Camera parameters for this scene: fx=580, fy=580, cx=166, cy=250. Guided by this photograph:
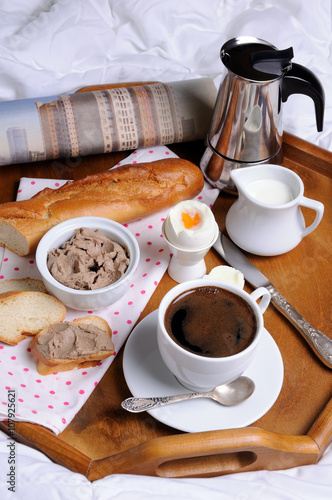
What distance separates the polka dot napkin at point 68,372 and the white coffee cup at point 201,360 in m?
0.21

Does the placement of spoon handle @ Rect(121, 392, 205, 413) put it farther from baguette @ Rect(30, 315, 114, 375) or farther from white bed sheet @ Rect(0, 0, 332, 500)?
white bed sheet @ Rect(0, 0, 332, 500)

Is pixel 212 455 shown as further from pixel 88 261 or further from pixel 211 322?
pixel 88 261

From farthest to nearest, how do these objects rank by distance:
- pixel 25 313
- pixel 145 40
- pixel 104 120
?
pixel 145 40 → pixel 104 120 → pixel 25 313

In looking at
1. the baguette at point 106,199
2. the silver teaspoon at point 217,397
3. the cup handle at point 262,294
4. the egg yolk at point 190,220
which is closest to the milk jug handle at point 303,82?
the baguette at point 106,199

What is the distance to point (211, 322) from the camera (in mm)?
1180

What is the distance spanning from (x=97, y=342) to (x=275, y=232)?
1.73ft

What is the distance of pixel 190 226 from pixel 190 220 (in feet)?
0.05

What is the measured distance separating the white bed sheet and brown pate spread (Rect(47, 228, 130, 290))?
35.8 inches

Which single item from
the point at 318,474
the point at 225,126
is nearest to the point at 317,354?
the point at 318,474

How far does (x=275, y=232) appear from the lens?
1.46 meters

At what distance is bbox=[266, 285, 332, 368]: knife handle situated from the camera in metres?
1.32

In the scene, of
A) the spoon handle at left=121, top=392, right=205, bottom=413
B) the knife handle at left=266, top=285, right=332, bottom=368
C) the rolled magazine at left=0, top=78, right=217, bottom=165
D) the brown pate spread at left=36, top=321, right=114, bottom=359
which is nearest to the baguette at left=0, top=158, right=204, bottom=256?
the rolled magazine at left=0, top=78, right=217, bottom=165

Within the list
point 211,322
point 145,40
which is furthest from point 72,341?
point 145,40

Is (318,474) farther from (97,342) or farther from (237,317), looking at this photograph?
(97,342)
